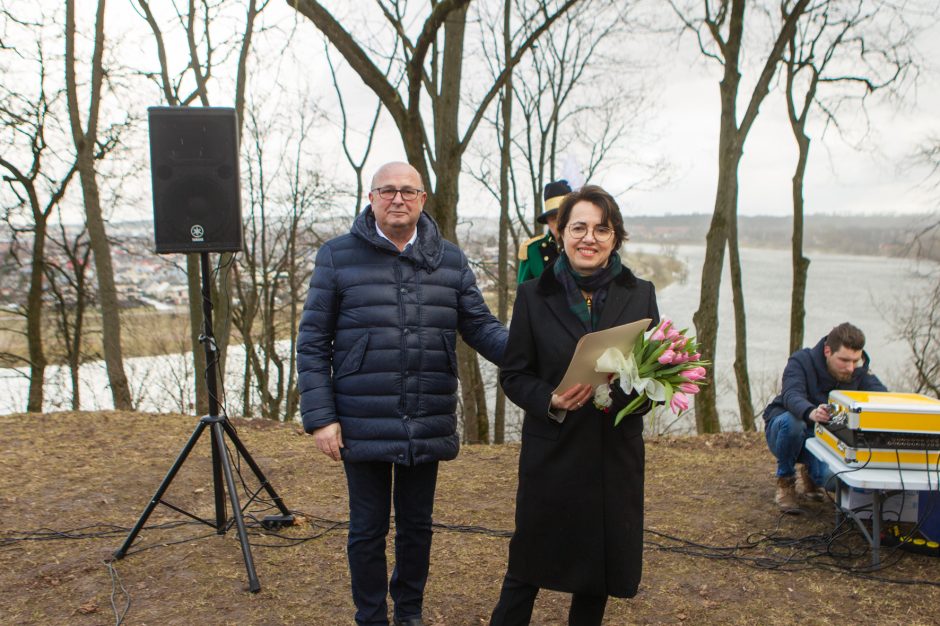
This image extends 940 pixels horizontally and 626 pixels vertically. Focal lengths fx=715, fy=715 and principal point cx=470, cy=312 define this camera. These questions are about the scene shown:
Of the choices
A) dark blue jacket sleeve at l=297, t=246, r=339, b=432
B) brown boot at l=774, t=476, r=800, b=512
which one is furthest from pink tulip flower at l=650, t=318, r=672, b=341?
brown boot at l=774, t=476, r=800, b=512

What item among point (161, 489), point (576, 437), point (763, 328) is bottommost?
point (763, 328)

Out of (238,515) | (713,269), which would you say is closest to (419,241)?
(238,515)

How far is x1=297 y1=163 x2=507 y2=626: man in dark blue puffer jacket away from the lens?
2.60 metres

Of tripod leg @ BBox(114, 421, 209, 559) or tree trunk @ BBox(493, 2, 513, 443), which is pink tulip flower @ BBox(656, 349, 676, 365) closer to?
tripod leg @ BBox(114, 421, 209, 559)

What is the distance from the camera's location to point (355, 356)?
8.53 ft

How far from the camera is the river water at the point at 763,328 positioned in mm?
15734

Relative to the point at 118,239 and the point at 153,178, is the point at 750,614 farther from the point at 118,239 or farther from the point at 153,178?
the point at 118,239

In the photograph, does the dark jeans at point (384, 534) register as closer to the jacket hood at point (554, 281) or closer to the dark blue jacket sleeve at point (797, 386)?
the jacket hood at point (554, 281)

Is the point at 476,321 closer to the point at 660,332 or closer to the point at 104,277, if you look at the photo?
the point at 660,332

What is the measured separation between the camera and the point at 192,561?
3525 mm

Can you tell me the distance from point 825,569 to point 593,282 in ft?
7.52

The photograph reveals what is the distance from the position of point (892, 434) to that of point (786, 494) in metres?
1.08

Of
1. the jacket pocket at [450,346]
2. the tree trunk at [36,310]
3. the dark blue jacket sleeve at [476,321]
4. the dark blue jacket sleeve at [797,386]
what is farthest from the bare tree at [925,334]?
the tree trunk at [36,310]

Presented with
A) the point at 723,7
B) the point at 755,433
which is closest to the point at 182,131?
the point at 755,433
